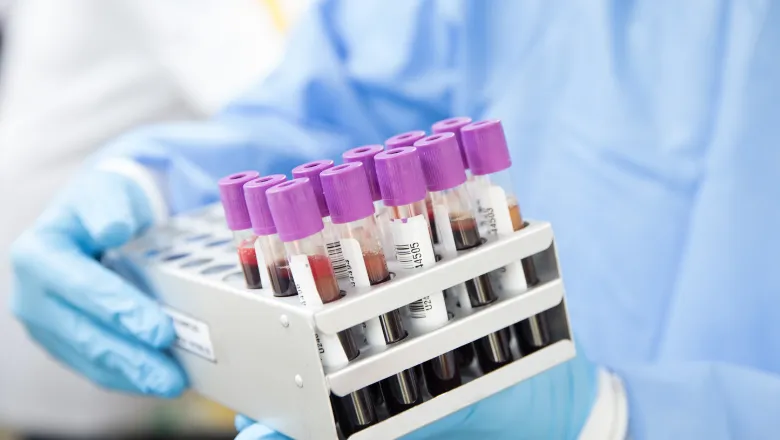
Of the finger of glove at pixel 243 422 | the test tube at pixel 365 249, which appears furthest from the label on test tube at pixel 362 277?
the finger of glove at pixel 243 422

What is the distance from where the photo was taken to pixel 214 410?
2.01 metres

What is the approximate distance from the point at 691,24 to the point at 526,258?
38 cm

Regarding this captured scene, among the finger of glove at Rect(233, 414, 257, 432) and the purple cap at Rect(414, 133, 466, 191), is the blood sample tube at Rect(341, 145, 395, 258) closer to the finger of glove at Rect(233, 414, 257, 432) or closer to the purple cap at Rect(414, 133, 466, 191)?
the purple cap at Rect(414, 133, 466, 191)

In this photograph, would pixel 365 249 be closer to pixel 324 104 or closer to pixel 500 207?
pixel 500 207

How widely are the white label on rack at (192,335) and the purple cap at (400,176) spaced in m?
0.29

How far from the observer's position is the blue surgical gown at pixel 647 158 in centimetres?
87

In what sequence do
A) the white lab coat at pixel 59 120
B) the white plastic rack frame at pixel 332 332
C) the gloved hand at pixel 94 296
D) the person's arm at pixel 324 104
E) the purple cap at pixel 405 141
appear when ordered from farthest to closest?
the white lab coat at pixel 59 120 → the person's arm at pixel 324 104 → the gloved hand at pixel 94 296 → the purple cap at pixel 405 141 → the white plastic rack frame at pixel 332 332

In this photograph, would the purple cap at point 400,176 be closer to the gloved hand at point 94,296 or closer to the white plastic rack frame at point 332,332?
the white plastic rack frame at point 332,332

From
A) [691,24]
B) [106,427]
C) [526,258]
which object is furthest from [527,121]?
[106,427]

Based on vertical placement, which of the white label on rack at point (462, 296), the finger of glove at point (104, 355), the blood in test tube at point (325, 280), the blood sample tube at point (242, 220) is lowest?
the finger of glove at point (104, 355)

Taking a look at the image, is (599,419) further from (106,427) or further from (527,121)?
(106,427)

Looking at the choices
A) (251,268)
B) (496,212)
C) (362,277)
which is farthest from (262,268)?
(496,212)

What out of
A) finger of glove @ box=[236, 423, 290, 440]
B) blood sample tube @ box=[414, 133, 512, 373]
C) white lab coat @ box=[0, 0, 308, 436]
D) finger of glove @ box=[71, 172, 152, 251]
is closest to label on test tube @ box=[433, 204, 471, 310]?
blood sample tube @ box=[414, 133, 512, 373]

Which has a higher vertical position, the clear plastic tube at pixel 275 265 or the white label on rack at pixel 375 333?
the clear plastic tube at pixel 275 265
